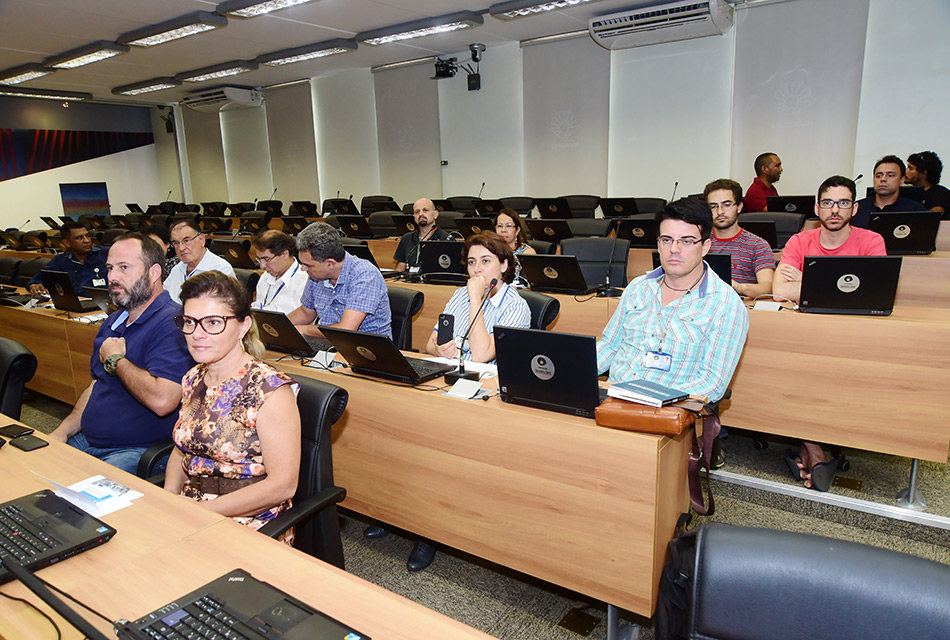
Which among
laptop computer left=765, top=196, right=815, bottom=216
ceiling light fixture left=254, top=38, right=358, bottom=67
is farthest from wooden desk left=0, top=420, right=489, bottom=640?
ceiling light fixture left=254, top=38, right=358, bottom=67

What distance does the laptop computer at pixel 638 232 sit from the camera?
4.61 metres

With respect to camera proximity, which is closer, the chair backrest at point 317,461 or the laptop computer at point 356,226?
the chair backrest at point 317,461

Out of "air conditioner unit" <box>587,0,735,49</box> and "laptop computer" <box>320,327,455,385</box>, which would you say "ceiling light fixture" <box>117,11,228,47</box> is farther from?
"laptop computer" <box>320,327,455,385</box>

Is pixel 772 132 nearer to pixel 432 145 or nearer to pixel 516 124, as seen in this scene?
pixel 516 124

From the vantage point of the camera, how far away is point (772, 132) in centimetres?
686

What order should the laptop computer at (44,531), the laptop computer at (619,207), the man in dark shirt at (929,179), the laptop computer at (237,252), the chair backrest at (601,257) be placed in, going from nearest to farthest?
the laptop computer at (44,531) < the chair backrest at (601,257) < the man in dark shirt at (929,179) < the laptop computer at (237,252) < the laptop computer at (619,207)

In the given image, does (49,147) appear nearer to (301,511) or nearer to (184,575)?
Answer: (301,511)

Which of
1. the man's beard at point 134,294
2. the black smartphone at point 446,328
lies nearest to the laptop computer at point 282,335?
the man's beard at point 134,294

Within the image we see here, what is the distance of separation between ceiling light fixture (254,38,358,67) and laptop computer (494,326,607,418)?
278 inches

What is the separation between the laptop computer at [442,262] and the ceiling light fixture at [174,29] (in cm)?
393

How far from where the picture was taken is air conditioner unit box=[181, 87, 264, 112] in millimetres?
11364

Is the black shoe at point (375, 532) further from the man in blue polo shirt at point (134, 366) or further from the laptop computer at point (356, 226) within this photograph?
the laptop computer at point (356, 226)

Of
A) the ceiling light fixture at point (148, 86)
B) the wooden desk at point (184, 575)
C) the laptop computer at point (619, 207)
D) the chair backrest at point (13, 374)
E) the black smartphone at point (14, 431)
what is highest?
the ceiling light fixture at point (148, 86)

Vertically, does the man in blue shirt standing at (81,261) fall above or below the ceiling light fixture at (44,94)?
below
